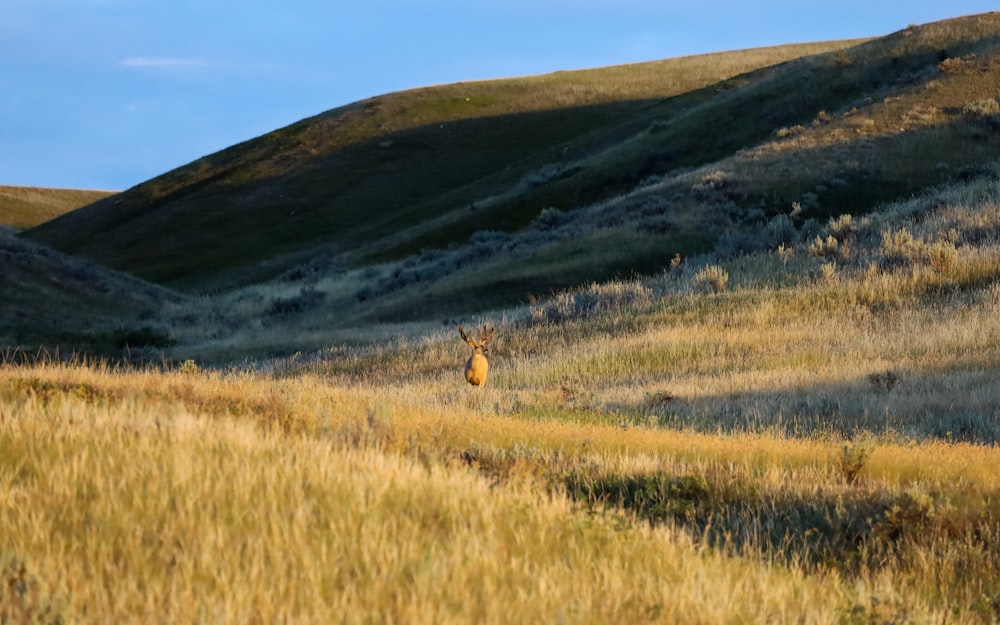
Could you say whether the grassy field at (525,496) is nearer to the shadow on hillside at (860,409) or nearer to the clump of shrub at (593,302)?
the shadow on hillside at (860,409)

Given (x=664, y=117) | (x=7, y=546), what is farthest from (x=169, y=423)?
(x=664, y=117)

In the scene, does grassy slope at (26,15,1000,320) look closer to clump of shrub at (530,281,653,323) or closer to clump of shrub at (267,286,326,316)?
clump of shrub at (267,286,326,316)

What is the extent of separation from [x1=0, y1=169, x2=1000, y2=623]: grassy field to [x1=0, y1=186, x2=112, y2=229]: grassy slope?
112m

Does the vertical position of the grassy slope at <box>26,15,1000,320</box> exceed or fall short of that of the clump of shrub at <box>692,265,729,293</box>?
it exceeds it

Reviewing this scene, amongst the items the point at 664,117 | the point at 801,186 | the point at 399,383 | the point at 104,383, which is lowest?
the point at 399,383

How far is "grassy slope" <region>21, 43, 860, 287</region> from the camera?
199ft

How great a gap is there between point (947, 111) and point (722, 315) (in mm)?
19294

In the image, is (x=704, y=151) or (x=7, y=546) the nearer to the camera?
(x=7, y=546)

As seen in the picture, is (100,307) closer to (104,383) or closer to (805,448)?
(104,383)

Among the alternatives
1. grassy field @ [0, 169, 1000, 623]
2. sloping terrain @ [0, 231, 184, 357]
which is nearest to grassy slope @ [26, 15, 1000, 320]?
sloping terrain @ [0, 231, 184, 357]

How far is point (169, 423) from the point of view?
591 cm

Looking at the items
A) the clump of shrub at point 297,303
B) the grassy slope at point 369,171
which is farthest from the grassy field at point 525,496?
the grassy slope at point 369,171

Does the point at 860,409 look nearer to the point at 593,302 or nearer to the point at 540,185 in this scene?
the point at 593,302

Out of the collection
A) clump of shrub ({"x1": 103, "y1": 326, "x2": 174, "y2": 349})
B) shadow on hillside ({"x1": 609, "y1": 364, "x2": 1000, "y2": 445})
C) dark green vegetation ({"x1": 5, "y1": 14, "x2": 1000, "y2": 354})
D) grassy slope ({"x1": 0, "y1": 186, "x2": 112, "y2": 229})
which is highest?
grassy slope ({"x1": 0, "y1": 186, "x2": 112, "y2": 229})
